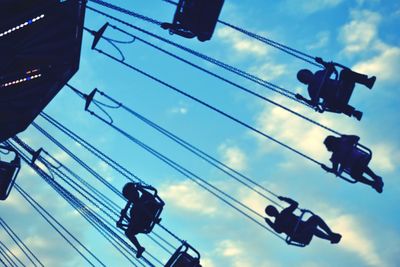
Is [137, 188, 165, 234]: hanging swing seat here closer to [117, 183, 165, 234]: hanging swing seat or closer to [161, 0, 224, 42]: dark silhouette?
[117, 183, 165, 234]: hanging swing seat

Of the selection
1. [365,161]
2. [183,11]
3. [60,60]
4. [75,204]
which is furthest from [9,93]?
[365,161]

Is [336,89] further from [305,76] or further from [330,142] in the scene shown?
[330,142]

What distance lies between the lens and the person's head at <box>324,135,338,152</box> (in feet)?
25.6

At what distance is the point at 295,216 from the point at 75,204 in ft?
A: 17.7

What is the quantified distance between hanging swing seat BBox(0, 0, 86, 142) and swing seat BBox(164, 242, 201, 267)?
545cm

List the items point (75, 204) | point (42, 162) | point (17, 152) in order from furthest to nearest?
point (17, 152) < point (42, 162) < point (75, 204)

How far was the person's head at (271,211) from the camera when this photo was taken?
8.97 meters

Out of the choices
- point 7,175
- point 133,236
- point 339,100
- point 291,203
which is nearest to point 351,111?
point 339,100

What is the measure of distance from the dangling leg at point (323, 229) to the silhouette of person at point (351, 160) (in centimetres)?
144

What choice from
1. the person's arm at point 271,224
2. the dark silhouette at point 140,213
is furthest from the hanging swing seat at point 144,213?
the person's arm at point 271,224

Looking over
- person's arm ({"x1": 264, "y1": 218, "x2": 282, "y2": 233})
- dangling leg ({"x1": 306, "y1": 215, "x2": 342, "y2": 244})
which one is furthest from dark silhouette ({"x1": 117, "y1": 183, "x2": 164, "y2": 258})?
dangling leg ({"x1": 306, "y1": 215, "x2": 342, "y2": 244})

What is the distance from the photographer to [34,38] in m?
8.58

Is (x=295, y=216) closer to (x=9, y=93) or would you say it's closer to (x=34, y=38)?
(x=34, y=38)

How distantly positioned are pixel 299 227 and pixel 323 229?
28.1 inches
